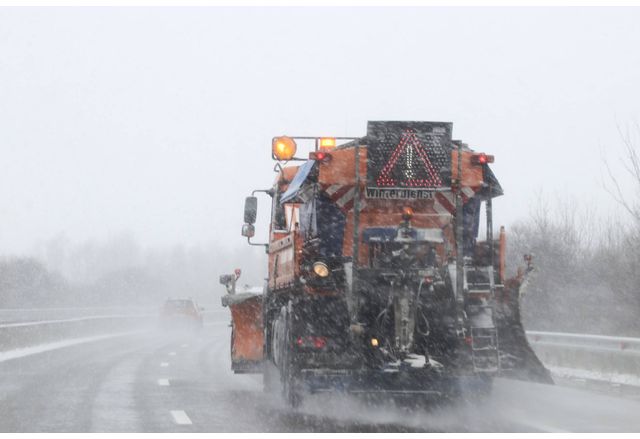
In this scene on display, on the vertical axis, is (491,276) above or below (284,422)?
above

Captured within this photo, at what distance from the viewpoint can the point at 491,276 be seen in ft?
40.7

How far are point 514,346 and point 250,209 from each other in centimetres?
528

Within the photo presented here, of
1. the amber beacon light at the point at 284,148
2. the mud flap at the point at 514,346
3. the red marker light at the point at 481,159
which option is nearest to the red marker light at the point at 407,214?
the red marker light at the point at 481,159

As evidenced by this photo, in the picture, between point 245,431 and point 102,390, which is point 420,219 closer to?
point 245,431

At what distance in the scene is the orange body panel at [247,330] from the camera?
16.9m

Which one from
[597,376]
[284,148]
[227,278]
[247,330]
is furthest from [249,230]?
[597,376]

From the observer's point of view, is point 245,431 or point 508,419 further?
point 508,419

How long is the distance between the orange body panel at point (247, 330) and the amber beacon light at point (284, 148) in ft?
10.4

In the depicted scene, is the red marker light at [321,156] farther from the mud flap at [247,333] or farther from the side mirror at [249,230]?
the mud flap at [247,333]

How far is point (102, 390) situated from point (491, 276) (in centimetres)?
675

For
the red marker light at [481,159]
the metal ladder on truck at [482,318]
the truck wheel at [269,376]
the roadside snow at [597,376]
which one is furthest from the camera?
the roadside snow at [597,376]

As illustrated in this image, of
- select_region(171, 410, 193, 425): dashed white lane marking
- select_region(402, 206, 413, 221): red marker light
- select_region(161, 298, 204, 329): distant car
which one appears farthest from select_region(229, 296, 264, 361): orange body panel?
select_region(161, 298, 204, 329): distant car

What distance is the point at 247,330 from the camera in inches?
671
